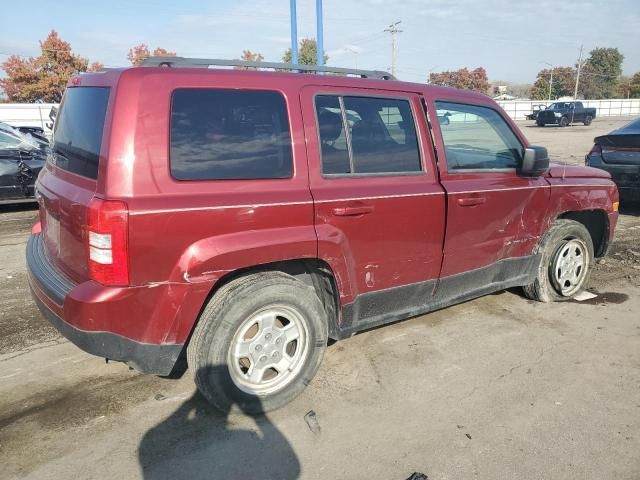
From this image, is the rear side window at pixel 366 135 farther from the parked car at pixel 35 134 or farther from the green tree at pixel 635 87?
the green tree at pixel 635 87

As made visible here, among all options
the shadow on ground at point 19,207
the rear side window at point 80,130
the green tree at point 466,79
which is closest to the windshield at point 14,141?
the shadow on ground at point 19,207

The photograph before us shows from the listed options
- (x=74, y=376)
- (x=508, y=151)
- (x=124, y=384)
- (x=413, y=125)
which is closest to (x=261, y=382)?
(x=124, y=384)

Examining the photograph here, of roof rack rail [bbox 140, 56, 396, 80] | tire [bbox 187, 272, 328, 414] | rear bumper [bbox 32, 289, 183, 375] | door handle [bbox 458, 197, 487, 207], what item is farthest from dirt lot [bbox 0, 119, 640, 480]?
roof rack rail [bbox 140, 56, 396, 80]

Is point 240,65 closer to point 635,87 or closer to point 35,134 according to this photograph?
point 35,134

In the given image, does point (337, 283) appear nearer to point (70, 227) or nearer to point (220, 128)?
point (220, 128)

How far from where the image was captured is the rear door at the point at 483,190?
3635 mm

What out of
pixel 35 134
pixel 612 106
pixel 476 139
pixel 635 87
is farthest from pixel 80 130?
pixel 635 87

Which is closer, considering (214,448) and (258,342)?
(214,448)

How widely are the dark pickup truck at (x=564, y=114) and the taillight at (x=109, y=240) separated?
4018cm

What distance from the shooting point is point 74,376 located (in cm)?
339

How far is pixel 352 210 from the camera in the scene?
309cm

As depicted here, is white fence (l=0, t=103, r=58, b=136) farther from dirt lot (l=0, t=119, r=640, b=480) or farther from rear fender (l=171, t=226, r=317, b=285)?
rear fender (l=171, t=226, r=317, b=285)

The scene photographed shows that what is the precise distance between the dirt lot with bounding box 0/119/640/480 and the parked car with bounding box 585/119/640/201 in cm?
439

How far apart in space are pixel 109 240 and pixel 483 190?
8.45 feet
